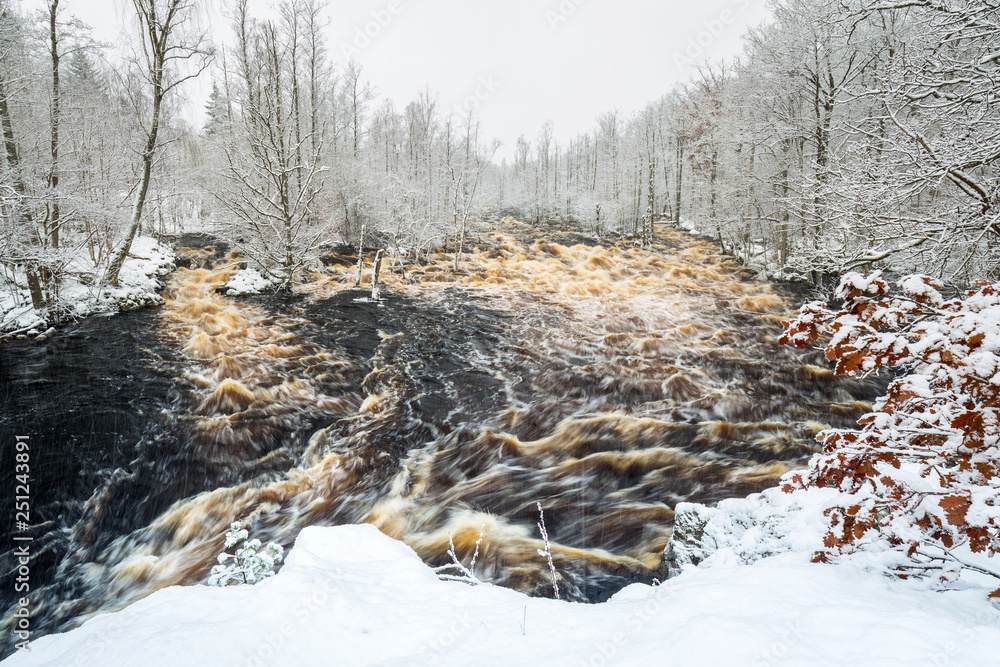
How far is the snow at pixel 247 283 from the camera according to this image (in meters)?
14.1

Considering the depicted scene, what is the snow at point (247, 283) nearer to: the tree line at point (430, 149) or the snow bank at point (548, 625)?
the tree line at point (430, 149)

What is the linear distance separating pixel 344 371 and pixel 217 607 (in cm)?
655

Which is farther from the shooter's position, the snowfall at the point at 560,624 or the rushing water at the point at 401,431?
the rushing water at the point at 401,431

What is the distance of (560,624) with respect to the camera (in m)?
2.29

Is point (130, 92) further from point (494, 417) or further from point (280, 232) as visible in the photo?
point (494, 417)

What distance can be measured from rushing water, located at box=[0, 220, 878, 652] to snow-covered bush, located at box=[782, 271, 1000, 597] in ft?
6.17

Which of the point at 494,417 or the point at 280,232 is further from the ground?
the point at 280,232

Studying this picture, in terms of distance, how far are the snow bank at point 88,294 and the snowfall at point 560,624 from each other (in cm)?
1112

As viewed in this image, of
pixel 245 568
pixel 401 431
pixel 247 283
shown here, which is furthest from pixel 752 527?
pixel 247 283

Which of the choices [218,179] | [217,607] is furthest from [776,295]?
[218,179]

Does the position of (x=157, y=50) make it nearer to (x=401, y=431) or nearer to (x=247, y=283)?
(x=247, y=283)

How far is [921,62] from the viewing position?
5395 mm

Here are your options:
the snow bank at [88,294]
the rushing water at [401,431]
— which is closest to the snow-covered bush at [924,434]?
the rushing water at [401,431]

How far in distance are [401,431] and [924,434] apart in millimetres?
5971
